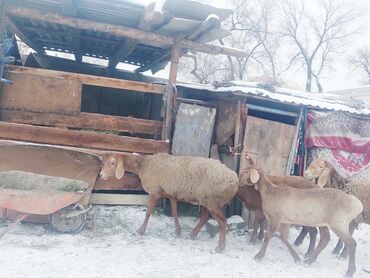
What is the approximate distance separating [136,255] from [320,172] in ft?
12.7

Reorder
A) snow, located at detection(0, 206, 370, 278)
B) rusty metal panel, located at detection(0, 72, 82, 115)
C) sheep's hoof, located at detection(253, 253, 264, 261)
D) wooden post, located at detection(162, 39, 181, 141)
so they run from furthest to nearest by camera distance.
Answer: wooden post, located at detection(162, 39, 181, 141) < rusty metal panel, located at detection(0, 72, 82, 115) < sheep's hoof, located at detection(253, 253, 264, 261) < snow, located at detection(0, 206, 370, 278)

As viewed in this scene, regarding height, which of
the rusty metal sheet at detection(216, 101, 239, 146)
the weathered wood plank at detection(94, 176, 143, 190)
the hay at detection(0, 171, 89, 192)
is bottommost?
the weathered wood plank at detection(94, 176, 143, 190)

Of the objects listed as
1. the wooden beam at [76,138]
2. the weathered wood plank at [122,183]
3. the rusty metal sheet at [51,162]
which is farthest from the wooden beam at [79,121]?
the weathered wood plank at [122,183]

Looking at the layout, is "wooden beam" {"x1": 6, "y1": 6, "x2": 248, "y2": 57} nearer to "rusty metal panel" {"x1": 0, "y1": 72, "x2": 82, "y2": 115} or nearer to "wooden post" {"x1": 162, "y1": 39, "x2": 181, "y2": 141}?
"wooden post" {"x1": 162, "y1": 39, "x2": 181, "y2": 141}

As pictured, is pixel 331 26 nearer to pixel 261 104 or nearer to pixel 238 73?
pixel 238 73

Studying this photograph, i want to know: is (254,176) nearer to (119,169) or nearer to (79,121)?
(119,169)

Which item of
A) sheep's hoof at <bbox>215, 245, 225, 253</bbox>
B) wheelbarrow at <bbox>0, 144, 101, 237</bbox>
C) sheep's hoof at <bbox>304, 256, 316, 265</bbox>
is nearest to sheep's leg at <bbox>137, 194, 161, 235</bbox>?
wheelbarrow at <bbox>0, 144, 101, 237</bbox>

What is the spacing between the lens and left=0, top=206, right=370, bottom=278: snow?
5.06 metres

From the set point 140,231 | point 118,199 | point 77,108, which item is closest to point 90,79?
point 77,108

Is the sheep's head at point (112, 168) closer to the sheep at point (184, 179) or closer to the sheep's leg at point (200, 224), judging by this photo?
the sheep at point (184, 179)

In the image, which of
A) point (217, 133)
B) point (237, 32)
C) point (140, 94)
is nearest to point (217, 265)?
point (217, 133)

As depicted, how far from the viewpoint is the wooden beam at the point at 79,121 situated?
778 cm

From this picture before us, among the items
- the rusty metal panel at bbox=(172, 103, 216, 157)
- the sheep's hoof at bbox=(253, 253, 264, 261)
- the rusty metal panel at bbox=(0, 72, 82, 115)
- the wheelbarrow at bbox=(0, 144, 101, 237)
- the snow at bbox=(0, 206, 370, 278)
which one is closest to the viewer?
the snow at bbox=(0, 206, 370, 278)

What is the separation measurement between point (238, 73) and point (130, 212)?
21.5 m
